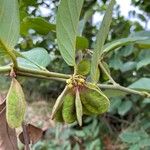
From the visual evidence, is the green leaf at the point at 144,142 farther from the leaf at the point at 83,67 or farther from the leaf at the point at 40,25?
the leaf at the point at 83,67

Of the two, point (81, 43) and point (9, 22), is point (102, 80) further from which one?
point (9, 22)

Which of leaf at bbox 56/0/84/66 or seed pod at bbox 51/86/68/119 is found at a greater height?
leaf at bbox 56/0/84/66

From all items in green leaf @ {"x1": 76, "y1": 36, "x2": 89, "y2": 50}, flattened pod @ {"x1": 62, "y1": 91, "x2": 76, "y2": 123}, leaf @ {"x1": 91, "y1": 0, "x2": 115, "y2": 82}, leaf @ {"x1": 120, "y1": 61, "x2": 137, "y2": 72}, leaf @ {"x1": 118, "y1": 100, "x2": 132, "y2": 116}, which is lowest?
leaf @ {"x1": 118, "y1": 100, "x2": 132, "y2": 116}

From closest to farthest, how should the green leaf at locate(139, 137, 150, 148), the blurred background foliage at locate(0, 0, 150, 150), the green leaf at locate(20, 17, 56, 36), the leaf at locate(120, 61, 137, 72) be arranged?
the green leaf at locate(20, 17, 56, 36), the blurred background foliage at locate(0, 0, 150, 150), the green leaf at locate(139, 137, 150, 148), the leaf at locate(120, 61, 137, 72)

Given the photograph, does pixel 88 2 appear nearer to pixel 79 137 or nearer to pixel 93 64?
pixel 93 64

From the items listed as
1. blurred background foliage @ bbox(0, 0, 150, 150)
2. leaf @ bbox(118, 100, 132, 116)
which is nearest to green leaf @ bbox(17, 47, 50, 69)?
blurred background foliage @ bbox(0, 0, 150, 150)

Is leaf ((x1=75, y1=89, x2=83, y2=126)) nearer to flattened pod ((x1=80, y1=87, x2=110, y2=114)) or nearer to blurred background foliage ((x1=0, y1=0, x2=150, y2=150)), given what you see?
flattened pod ((x1=80, y1=87, x2=110, y2=114))

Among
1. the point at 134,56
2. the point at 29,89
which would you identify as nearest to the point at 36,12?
the point at 134,56
